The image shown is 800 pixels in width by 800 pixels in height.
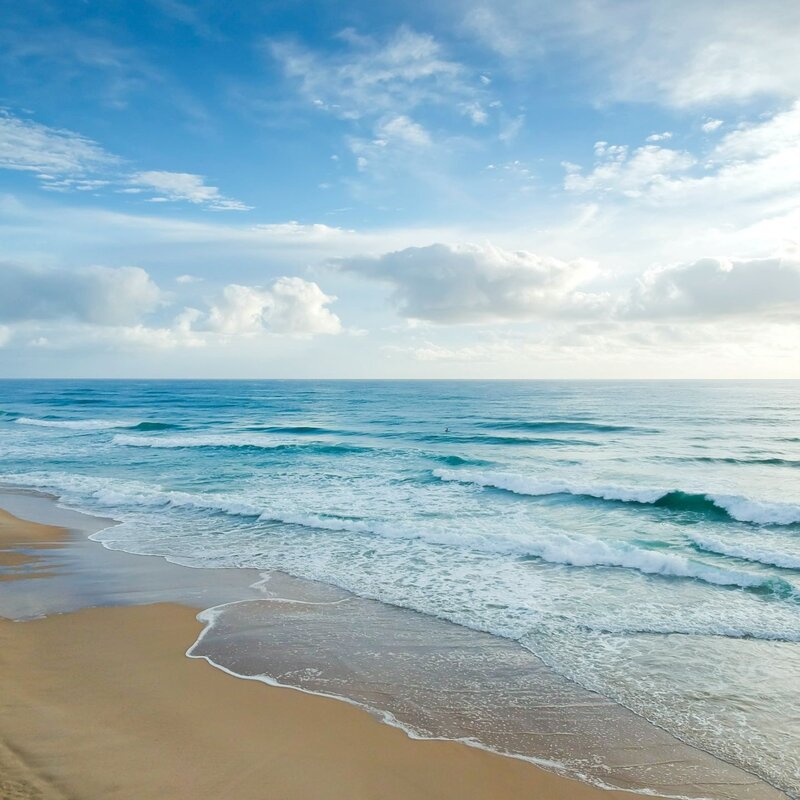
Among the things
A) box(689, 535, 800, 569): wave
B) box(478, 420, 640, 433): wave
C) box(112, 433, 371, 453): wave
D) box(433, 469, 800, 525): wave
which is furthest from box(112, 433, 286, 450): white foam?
box(689, 535, 800, 569): wave

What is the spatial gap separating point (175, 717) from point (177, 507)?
1247cm

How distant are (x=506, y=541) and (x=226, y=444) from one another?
23.1 meters

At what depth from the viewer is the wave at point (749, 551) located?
470 inches

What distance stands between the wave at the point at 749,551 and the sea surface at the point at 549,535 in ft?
0.21

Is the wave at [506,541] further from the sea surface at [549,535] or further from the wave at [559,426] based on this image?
the wave at [559,426]

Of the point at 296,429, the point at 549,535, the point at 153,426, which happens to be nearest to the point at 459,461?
the point at 549,535

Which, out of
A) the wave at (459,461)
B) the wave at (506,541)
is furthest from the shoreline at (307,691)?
the wave at (459,461)

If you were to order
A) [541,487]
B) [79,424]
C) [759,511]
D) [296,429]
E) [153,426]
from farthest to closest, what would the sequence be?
[79,424] → [153,426] → [296,429] → [541,487] → [759,511]

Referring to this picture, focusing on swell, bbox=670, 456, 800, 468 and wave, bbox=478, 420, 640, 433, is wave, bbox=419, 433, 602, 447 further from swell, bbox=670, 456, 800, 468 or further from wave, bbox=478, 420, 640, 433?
swell, bbox=670, 456, 800, 468

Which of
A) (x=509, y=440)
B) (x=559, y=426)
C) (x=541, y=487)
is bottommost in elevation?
(x=541, y=487)

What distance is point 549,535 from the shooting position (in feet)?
45.7

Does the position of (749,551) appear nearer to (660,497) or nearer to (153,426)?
(660,497)

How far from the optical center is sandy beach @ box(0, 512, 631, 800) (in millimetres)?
4988

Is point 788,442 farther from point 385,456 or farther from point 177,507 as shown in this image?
point 177,507
